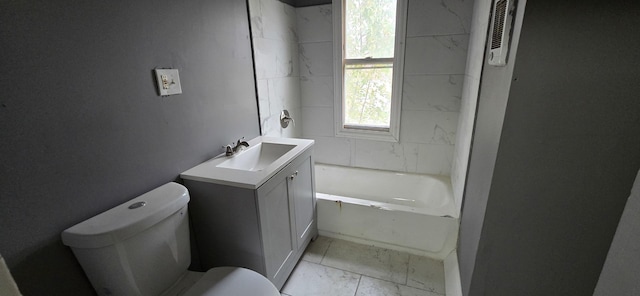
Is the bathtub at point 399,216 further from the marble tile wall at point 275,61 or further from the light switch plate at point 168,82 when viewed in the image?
the light switch plate at point 168,82

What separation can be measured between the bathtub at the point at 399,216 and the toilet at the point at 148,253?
972mm

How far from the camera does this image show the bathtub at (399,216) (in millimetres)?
1819

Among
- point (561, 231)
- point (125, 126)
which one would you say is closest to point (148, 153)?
point (125, 126)

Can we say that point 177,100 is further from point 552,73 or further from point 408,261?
point 408,261

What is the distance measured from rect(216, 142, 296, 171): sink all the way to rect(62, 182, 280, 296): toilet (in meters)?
0.51

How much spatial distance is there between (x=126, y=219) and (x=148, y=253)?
0.57 feet

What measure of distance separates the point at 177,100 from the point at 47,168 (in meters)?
0.58

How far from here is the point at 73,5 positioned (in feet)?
2.98

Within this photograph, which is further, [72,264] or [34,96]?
[72,264]

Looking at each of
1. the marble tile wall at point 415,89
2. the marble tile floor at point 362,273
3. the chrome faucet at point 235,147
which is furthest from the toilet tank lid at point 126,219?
the marble tile wall at point 415,89

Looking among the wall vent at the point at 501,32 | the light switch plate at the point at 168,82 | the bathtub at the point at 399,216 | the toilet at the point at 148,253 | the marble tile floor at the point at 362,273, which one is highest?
the wall vent at the point at 501,32

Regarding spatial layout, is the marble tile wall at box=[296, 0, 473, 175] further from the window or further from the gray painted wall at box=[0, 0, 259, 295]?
the gray painted wall at box=[0, 0, 259, 295]

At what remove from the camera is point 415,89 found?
2283 mm

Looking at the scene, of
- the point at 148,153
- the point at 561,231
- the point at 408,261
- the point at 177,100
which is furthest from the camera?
the point at 408,261
